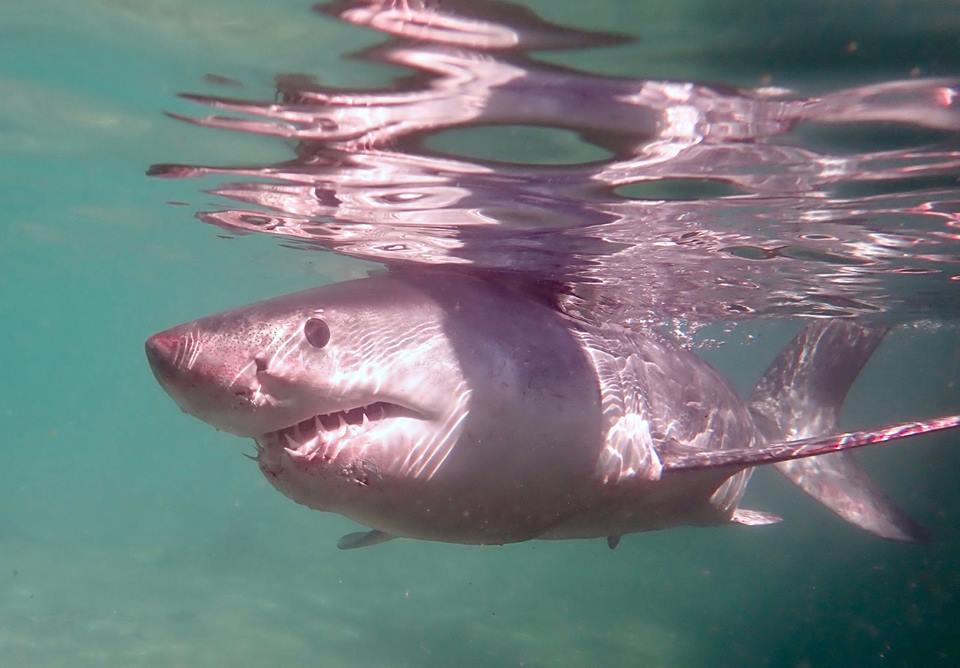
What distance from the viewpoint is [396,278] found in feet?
15.3

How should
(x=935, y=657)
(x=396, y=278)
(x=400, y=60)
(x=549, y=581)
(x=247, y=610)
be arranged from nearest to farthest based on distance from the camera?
(x=396, y=278) < (x=400, y=60) < (x=935, y=657) < (x=247, y=610) < (x=549, y=581)

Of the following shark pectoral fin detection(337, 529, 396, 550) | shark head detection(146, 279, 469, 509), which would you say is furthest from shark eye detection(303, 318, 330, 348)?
shark pectoral fin detection(337, 529, 396, 550)

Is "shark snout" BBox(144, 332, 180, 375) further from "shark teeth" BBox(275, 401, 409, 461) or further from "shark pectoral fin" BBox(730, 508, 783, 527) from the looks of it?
"shark pectoral fin" BBox(730, 508, 783, 527)

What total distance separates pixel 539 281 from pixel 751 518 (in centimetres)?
520

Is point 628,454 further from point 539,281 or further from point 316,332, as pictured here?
point 539,281

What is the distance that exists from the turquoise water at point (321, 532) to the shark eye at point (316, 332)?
313cm

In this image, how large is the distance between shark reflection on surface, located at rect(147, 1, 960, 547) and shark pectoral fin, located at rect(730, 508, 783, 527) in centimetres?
24

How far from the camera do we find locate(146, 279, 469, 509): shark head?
2.94 metres

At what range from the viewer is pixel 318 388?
3.16 meters

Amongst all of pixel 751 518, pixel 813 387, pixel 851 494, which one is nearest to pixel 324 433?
pixel 751 518

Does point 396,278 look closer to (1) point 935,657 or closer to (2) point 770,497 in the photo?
(1) point 935,657

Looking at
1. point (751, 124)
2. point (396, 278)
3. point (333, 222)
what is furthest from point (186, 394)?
point (333, 222)

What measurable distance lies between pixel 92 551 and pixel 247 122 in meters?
28.4

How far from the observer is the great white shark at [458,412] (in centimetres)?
308
